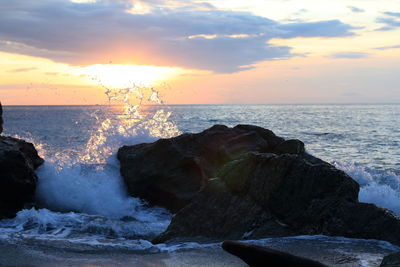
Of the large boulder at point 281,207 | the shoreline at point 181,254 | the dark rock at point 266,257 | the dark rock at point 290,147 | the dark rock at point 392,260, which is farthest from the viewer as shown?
the dark rock at point 290,147

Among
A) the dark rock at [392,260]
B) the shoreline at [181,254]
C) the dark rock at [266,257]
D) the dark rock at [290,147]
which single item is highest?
the dark rock at [290,147]

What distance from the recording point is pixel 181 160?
9852 millimetres

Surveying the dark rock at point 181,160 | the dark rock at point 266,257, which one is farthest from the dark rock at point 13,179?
the dark rock at point 266,257

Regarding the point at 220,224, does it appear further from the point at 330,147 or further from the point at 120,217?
the point at 330,147

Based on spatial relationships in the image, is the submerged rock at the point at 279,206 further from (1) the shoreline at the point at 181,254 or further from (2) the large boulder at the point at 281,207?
(1) the shoreline at the point at 181,254

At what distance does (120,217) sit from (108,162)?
2.40 meters

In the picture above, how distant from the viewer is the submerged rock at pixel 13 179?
29.0 ft

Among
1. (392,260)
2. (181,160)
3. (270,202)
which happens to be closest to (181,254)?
(270,202)

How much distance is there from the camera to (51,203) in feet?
32.0

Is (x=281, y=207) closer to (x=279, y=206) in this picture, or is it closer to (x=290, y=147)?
(x=279, y=206)

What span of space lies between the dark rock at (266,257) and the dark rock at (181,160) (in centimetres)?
538

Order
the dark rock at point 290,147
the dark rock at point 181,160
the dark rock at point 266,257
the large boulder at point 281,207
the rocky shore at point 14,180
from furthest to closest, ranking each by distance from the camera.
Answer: the dark rock at point 290,147 → the dark rock at point 181,160 → the rocky shore at point 14,180 → the large boulder at point 281,207 → the dark rock at point 266,257

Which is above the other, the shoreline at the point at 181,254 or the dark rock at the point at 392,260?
the dark rock at the point at 392,260

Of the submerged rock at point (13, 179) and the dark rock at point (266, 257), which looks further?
the submerged rock at point (13, 179)
